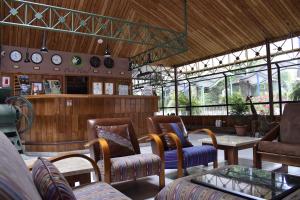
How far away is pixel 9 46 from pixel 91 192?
7.58m

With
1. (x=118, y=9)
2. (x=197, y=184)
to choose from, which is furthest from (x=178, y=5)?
(x=197, y=184)

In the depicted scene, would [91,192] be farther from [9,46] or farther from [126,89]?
[126,89]

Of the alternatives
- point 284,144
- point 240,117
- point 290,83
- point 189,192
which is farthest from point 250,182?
point 290,83

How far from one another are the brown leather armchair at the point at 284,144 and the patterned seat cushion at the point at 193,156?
637 millimetres

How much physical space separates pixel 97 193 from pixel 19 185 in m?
1.12

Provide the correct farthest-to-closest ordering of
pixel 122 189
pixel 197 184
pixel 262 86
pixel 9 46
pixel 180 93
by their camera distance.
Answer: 1. pixel 180 93
2. pixel 262 86
3. pixel 9 46
4. pixel 122 189
5. pixel 197 184

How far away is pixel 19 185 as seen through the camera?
0.65m

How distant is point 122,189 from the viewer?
117 inches

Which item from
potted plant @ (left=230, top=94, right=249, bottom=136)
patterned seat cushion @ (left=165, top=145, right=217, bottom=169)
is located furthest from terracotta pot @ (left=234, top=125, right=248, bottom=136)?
patterned seat cushion @ (left=165, top=145, right=217, bottom=169)

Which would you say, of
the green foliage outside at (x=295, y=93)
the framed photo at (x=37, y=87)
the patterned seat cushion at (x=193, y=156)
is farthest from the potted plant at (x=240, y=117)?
the framed photo at (x=37, y=87)

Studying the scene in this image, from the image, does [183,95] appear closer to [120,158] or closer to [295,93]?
[295,93]

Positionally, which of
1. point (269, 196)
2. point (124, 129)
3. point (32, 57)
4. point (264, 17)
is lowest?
point (269, 196)

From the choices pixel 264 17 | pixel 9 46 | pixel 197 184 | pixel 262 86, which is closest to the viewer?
pixel 197 184

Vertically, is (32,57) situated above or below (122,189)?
above
